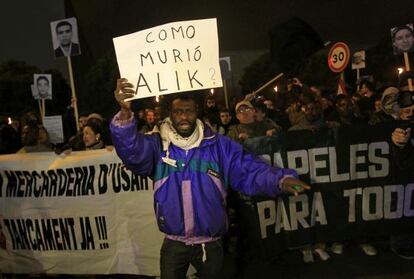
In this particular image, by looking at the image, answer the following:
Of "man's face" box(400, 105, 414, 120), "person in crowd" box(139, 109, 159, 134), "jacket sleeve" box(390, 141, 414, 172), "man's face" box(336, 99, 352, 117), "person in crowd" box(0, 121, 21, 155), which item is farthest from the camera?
"person in crowd" box(0, 121, 21, 155)

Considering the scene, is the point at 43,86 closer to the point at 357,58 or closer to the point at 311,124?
the point at 357,58

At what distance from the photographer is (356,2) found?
16938mm

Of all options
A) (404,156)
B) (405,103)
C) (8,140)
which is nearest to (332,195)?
(404,156)

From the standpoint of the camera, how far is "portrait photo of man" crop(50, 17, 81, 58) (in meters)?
9.04

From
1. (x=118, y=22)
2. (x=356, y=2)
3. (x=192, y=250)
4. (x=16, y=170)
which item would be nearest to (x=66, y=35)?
(x=16, y=170)

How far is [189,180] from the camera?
346cm

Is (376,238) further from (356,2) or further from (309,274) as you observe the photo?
(356,2)

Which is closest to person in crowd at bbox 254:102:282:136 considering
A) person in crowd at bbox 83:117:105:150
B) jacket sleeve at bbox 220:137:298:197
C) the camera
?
the camera

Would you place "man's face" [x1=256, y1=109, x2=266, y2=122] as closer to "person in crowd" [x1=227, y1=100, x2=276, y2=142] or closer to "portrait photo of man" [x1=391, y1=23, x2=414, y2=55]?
"person in crowd" [x1=227, y1=100, x2=276, y2=142]

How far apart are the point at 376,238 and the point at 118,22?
1332cm

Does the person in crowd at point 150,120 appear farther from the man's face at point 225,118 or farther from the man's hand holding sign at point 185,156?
the man's hand holding sign at point 185,156

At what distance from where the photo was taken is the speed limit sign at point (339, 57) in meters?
9.89

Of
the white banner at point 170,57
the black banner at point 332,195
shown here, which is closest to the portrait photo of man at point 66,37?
the black banner at point 332,195

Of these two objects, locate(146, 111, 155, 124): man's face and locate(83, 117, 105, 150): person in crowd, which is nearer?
locate(83, 117, 105, 150): person in crowd
